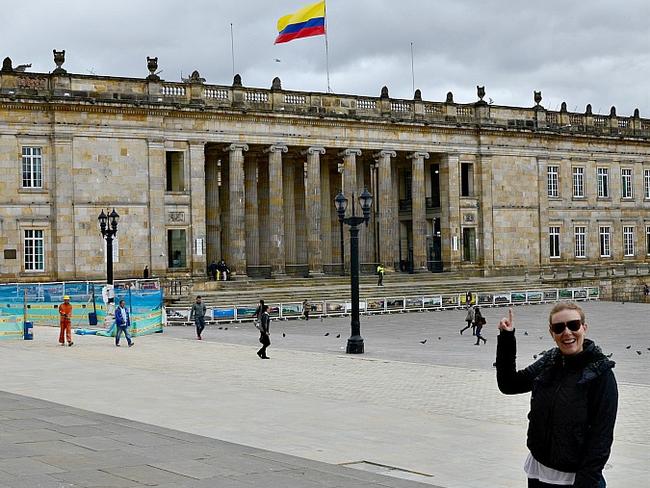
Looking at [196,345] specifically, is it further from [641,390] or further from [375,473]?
[375,473]

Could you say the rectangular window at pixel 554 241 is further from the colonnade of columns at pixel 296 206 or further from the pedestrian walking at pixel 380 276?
the pedestrian walking at pixel 380 276

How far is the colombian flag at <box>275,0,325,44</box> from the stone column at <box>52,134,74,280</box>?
41.4 ft

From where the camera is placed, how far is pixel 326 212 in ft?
205

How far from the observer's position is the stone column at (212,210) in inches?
2253

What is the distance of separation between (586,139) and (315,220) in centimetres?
2272

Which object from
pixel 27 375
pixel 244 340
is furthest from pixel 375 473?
pixel 244 340

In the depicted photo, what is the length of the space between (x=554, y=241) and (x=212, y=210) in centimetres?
2422

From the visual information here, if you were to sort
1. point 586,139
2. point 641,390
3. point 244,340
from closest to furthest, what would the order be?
point 641,390 → point 244,340 → point 586,139

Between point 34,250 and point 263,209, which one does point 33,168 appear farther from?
point 263,209

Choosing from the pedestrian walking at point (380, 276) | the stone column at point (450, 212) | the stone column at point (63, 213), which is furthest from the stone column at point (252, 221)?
the stone column at point (450, 212)

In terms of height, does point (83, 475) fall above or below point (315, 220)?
below

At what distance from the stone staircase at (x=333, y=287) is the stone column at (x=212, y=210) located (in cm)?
485

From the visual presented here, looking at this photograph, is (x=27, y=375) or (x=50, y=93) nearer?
(x=27, y=375)

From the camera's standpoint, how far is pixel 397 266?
64000mm
